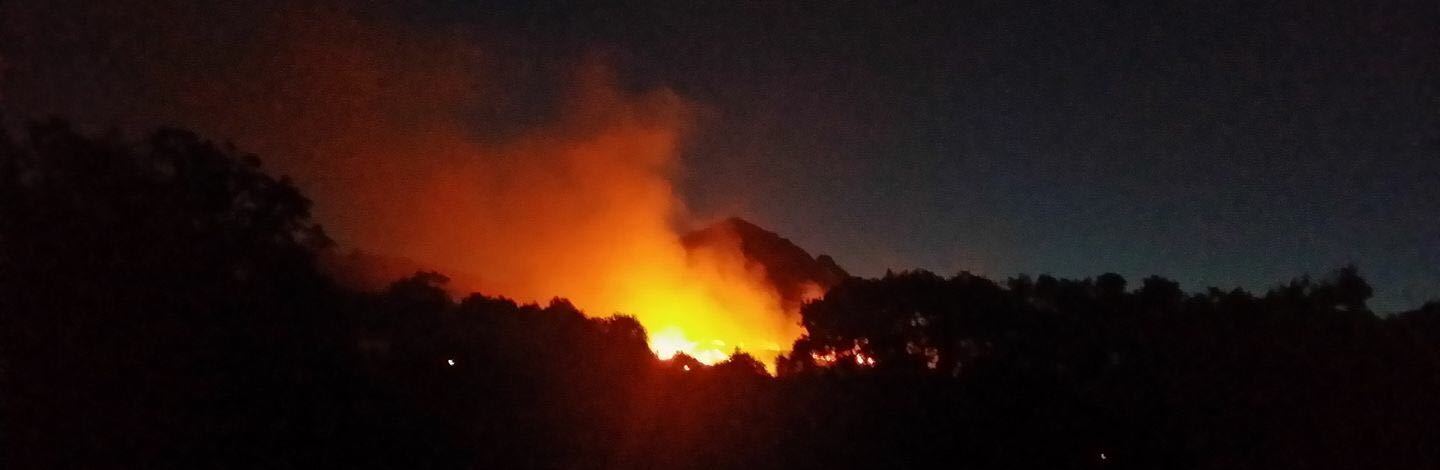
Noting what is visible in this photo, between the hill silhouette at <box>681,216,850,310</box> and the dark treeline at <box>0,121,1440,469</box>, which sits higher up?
the hill silhouette at <box>681,216,850,310</box>

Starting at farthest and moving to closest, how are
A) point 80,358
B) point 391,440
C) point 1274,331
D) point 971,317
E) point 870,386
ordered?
point 971,317 < point 870,386 < point 1274,331 < point 391,440 < point 80,358

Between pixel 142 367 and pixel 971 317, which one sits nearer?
pixel 142 367

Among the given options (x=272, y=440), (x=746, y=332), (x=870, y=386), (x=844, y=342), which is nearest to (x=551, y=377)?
(x=870, y=386)

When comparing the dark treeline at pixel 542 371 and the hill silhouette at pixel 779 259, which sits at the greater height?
the hill silhouette at pixel 779 259

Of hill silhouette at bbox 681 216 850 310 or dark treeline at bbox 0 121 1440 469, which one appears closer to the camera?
dark treeline at bbox 0 121 1440 469

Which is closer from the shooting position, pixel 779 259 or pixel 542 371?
pixel 542 371

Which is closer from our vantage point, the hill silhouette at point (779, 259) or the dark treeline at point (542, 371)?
the dark treeline at point (542, 371)

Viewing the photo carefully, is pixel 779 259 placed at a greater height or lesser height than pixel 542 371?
greater

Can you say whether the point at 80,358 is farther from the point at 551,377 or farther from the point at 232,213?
the point at 551,377

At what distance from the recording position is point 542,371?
21688mm

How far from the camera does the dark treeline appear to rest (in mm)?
10562

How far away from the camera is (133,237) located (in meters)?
10.9

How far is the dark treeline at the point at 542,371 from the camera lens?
1056 centimetres

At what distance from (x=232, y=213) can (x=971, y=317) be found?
864 inches
